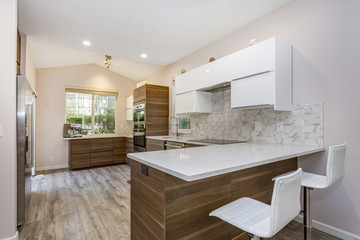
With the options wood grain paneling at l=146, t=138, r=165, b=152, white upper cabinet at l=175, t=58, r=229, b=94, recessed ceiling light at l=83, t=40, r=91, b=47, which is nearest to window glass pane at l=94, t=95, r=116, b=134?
wood grain paneling at l=146, t=138, r=165, b=152

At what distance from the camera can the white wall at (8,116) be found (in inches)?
72.9

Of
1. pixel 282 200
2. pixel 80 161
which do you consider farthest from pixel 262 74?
pixel 80 161

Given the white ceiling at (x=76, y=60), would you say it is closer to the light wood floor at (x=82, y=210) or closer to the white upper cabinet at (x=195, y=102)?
the white upper cabinet at (x=195, y=102)

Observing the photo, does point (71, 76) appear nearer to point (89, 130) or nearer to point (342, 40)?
point (89, 130)

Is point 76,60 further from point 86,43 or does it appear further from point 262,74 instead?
point 262,74

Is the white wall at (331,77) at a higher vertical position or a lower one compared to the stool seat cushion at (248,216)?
higher

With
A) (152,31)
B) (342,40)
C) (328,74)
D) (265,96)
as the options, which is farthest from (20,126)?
(342,40)

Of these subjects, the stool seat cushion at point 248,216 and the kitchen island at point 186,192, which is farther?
the kitchen island at point 186,192

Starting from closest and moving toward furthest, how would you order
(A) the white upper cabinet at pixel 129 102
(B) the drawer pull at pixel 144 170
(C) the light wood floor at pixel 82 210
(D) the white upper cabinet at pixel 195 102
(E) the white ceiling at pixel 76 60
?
(B) the drawer pull at pixel 144 170
(C) the light wood floor at pixel 82 210
(D) the white upper cabinet at pixel 195 102
(E) the white ceiling at pixel 76 60
(A) the white upper cabinet at pixel 129 102

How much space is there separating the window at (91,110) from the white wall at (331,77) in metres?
5.06

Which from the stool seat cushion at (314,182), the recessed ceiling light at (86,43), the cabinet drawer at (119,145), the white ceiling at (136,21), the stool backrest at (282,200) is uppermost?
the white ceiling at (136,21)

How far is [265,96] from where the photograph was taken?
7.09 ft

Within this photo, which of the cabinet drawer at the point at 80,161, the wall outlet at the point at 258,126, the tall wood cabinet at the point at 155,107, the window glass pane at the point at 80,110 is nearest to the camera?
the wall outlet at the point at 258,126

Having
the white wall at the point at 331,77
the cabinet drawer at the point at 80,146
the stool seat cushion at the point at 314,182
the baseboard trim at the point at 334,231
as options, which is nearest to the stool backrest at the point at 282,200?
the stool seat cushion at the point at 314,182
